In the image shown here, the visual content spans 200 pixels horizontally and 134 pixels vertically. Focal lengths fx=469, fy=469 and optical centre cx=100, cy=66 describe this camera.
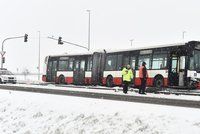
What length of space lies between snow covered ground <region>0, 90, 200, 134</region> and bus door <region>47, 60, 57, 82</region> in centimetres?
2220

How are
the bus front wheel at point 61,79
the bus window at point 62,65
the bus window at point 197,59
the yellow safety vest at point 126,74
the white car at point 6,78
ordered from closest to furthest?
the yellow safety vest at point 126,74 < the bus window at point 197,59 < the white car at point 6,78 < the bus window at point 62,65 < the bus front wheel at point 61,79

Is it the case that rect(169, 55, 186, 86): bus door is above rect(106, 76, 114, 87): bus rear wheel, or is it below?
above

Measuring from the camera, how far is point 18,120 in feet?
60.1

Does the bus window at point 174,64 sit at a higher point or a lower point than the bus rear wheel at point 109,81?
higher

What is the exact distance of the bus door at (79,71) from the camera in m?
39.9

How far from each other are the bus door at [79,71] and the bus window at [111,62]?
11.0 ft

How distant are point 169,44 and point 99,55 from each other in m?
9.07

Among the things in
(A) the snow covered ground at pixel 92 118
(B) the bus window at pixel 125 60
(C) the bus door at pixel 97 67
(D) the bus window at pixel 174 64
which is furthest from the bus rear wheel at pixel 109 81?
(A) the snow covered ground at pixel 92 118

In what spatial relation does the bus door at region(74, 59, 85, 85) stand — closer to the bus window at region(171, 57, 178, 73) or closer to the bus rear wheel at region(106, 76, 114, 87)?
the bus rear wheel at region(106, 76, 114, 87)

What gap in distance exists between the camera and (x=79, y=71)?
40.1 metres

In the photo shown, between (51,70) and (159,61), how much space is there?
15290mm

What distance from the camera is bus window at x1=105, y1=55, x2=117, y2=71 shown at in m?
36.3

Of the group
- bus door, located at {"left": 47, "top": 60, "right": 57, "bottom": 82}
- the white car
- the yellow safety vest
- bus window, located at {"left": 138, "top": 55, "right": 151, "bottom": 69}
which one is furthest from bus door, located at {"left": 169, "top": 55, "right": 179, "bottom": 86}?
the white car

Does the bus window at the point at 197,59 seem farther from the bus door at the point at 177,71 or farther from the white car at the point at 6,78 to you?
the white car at the point at 6,78
